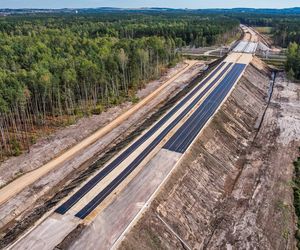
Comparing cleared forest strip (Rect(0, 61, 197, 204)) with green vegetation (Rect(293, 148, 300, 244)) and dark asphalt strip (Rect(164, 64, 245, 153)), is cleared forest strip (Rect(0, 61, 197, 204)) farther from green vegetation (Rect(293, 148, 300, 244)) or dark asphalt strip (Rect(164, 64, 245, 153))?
green vegetation (Rect(293, 148, 300, 244))

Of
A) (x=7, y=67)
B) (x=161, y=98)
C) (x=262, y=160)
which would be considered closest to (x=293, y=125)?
(x=262, y=160)

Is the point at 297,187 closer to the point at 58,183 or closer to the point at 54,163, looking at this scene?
the point at 58,183

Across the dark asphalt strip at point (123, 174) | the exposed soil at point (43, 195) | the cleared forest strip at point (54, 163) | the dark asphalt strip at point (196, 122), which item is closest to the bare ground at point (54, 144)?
the cleared forest strip at point (54, 163)

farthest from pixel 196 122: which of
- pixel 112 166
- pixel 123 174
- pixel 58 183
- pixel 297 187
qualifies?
pixel 58 183

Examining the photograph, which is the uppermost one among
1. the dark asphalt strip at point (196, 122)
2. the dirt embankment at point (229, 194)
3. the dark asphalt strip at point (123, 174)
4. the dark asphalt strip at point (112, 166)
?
the dark asphalt strip at point (196, 122)

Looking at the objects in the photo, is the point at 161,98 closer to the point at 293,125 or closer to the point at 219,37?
the point at 293,125

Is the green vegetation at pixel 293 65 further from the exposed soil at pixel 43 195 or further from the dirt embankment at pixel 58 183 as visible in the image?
the exposed soil at pixel 43 195
